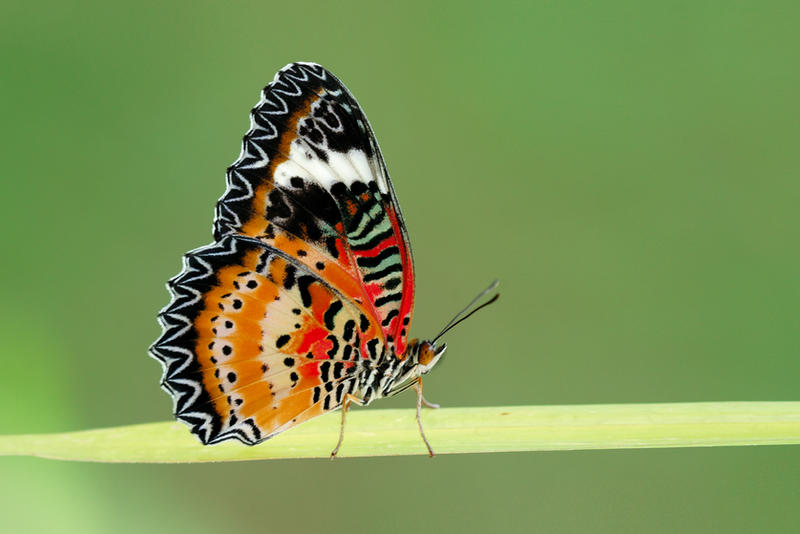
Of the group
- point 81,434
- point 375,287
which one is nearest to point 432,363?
point 375,287

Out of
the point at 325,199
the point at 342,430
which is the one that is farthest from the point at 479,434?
the point at 325,199

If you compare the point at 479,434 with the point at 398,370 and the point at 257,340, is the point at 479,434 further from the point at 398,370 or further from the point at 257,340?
the point at 257,340

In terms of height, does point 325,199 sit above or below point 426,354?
above

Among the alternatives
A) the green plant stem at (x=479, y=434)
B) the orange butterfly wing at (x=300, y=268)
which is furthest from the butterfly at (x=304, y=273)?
the green plant stem at (x=479, y=434)

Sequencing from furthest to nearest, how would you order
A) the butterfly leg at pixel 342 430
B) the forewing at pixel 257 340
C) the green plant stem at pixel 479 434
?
the forewing at pixel 257 340
the butterfly leg at pixel 342 430
the green plant stem at pixel 479 434

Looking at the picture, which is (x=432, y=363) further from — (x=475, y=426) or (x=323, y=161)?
(x=323, y=161)

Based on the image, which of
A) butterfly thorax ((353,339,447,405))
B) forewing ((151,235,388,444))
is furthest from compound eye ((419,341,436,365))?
forewing ((151,235,388,444))

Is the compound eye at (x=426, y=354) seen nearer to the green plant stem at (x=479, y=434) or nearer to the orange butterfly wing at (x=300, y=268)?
the orange butterfly wing at (x=300, y=268)
